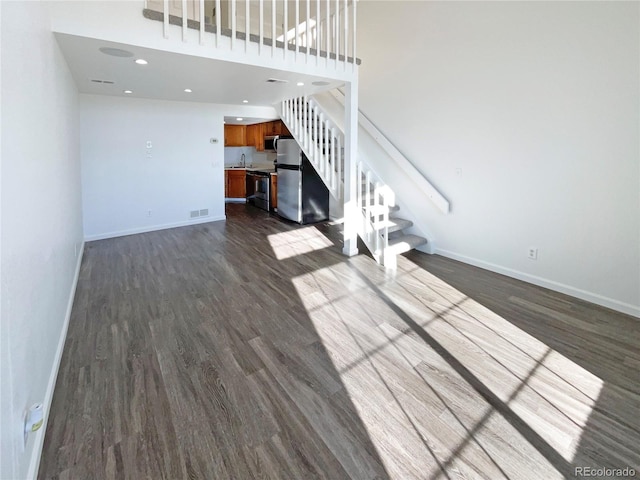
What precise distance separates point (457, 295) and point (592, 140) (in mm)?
1817

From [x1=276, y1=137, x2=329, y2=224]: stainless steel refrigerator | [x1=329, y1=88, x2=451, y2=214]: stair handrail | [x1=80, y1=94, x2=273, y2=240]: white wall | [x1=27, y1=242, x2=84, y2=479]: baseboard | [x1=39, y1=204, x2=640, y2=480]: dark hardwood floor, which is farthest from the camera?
[x1=276, y1=137, x2=329, y2=224]: stainless steel refrigerator

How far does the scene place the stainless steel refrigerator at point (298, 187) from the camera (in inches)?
247

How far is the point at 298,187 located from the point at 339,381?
4.51 meters

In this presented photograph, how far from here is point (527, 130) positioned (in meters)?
3.60

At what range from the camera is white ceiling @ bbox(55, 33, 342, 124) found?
2957mm

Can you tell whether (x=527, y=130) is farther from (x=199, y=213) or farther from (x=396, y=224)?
(x=199, y=213)

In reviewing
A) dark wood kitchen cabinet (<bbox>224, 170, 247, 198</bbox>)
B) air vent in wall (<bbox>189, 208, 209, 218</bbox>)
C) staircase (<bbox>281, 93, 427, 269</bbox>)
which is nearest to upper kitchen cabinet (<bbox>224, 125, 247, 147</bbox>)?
dark wood kitchen cabinet (<bbox>224, 170, 247, 198</bbox>)

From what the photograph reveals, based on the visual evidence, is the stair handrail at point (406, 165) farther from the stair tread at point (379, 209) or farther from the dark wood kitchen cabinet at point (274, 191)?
the dark wood kitchen cabinet at point (274, 191)

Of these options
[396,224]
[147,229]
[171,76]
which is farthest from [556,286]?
[147,229]

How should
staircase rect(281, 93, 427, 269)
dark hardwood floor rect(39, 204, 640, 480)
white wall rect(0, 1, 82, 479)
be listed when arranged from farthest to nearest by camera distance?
staircase rect(281, 93, 427, 269)
dark hardwood floor rect(39, 204, 640, 480)
white wall rect(0, 1, 82, 479)

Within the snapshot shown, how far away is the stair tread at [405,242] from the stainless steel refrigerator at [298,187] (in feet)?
7.14

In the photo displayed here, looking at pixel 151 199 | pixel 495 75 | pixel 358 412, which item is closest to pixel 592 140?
pixel 495 75

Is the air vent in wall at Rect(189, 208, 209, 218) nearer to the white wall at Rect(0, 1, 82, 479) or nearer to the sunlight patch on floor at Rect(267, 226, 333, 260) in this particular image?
the sunlight patch on floor at Rect(267, 226, 333, 260)

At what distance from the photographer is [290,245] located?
5.17 meters
